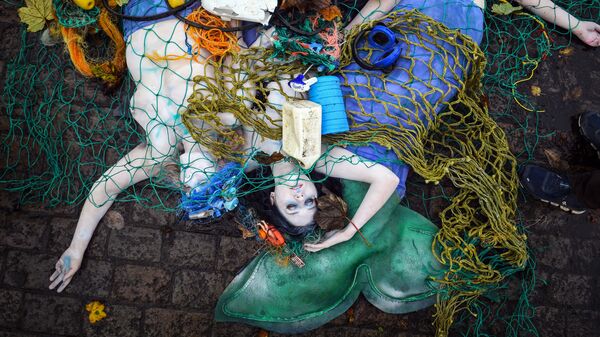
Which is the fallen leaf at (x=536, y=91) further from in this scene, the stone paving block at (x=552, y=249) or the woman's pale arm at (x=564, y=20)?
the stone paving block at (x=552, y=249)

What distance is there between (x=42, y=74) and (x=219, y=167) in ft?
5.31

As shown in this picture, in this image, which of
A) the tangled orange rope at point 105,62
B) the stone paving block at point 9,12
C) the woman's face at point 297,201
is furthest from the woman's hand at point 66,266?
the stone paving block at point 9,12

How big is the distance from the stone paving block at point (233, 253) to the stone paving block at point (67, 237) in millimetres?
878

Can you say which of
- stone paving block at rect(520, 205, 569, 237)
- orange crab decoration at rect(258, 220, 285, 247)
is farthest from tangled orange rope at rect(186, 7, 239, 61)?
stone paving block at rect(520, 205, 569, 237)

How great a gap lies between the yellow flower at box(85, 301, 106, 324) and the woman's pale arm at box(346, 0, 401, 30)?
8.96 feet

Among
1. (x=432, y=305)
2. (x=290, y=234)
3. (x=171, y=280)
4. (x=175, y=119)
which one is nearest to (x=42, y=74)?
(x=175, y=119)

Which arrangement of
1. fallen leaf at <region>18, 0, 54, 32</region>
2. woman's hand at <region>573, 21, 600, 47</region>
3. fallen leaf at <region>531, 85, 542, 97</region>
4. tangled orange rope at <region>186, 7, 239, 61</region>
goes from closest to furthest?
1. tangled orange rope at <region>186, 7, 239, 61</region>
2. fallen leaf at <region>18, 0, 54, 32</region>
3. woman's hand at <region>573, 21, 600, 47</region>
4. fallen leaf at <region>531, 85, 542, 97</region>

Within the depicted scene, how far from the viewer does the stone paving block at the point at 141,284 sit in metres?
3.56

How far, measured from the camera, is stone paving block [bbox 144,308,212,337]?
11.6ft

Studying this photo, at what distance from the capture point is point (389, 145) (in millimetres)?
3109

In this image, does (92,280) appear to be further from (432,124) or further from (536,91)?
(536,91)

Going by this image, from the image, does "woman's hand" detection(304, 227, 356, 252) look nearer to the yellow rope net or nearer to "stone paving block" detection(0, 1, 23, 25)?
the yellow rope net

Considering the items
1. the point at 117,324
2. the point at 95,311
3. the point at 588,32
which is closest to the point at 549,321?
the point at 588,32

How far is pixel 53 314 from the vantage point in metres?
3.52
